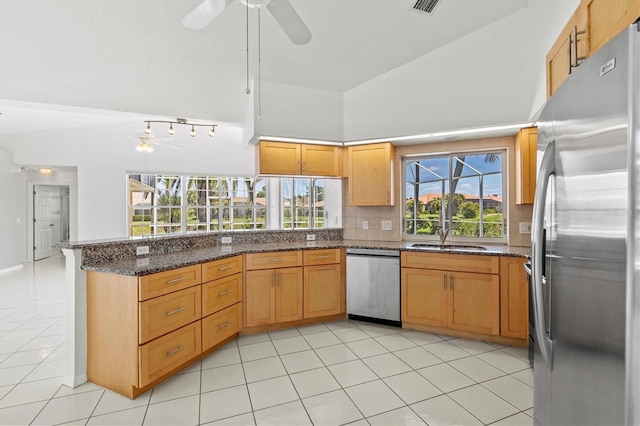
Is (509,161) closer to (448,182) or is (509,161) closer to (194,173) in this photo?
(448,182)

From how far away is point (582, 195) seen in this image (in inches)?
36.7

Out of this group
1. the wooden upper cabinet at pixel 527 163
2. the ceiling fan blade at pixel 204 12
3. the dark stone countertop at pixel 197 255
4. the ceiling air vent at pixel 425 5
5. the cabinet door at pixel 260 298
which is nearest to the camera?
the ceiling fan blade at pixel 204 12

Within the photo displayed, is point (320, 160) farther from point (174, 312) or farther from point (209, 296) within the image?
point (174, 312)

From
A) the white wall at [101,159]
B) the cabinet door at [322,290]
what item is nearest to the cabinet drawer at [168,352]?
the cabinet door at [322,290]

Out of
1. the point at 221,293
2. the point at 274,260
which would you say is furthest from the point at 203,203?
the point at 221,293

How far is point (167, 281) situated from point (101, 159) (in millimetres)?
5871

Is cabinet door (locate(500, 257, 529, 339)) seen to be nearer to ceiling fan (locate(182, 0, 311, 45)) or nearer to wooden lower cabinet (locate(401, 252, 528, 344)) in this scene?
wooden lower cabinet (locate(401, 252, 528, 344))

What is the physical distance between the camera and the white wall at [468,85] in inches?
113

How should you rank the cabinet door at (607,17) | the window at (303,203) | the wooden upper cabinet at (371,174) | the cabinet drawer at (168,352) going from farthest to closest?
1. the window at (303,203)
2. the wooden upper cabinet at (371,174)
3. the cabinet drawer at (168,352)
4. the cabinet door at (607,17)

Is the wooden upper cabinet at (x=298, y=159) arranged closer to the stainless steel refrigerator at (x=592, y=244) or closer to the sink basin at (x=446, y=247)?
the sink basin at (x=446, y=247)

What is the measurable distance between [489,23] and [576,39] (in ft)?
6.54

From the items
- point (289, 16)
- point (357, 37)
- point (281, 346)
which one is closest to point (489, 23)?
point (357, 37)

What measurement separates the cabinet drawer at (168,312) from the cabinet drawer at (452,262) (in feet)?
6.75

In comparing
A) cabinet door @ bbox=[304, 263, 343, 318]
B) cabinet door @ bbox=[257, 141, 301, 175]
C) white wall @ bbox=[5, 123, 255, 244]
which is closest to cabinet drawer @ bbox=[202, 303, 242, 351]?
cabinet door @ bbox=[304, 263, 343, 318]
